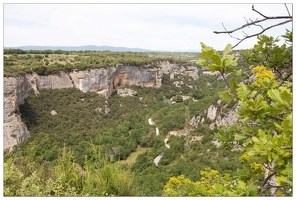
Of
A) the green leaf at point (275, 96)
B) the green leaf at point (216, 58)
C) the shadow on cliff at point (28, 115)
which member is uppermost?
the green leaf at point (216, 58)

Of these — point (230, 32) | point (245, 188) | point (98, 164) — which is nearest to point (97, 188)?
point (98, 164)

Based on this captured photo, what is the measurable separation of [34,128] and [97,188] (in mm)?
32297

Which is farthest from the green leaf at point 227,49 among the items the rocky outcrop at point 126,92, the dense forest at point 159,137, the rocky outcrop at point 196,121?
the rocky outcrop at point 126,92

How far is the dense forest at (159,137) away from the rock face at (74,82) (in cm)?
104

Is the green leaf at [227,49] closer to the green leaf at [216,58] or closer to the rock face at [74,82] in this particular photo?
the green leaf at [216,58]

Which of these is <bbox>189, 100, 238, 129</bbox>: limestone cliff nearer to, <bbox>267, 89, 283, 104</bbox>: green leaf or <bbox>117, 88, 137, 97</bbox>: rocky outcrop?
<bbox>117, 88, 137, 97</bbox>: rocky outcrop

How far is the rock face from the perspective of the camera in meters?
28.8

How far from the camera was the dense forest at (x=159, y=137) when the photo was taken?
2.21 m

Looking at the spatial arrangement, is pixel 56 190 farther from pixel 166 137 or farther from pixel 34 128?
pixel 166 137

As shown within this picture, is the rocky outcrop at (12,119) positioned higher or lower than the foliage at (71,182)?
lower

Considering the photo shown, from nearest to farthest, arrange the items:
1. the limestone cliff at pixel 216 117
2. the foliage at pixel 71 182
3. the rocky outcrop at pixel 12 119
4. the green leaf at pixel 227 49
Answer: the green leaf at pixel 227 49 → the foliage at pixel 71 182 → the rocky outcrop at pixel 12 119 → the limestone cliff at pixel 216 117

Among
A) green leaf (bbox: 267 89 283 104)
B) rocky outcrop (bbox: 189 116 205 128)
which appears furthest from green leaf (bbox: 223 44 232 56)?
rocky outcrop (bbox: 189 116 205 128)

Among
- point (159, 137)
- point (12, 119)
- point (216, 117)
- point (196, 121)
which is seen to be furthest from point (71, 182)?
point (159, 137)

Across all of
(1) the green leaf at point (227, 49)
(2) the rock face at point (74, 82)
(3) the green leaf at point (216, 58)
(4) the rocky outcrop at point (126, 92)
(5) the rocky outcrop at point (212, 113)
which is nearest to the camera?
(3) the green leaf at point (216, 58)
